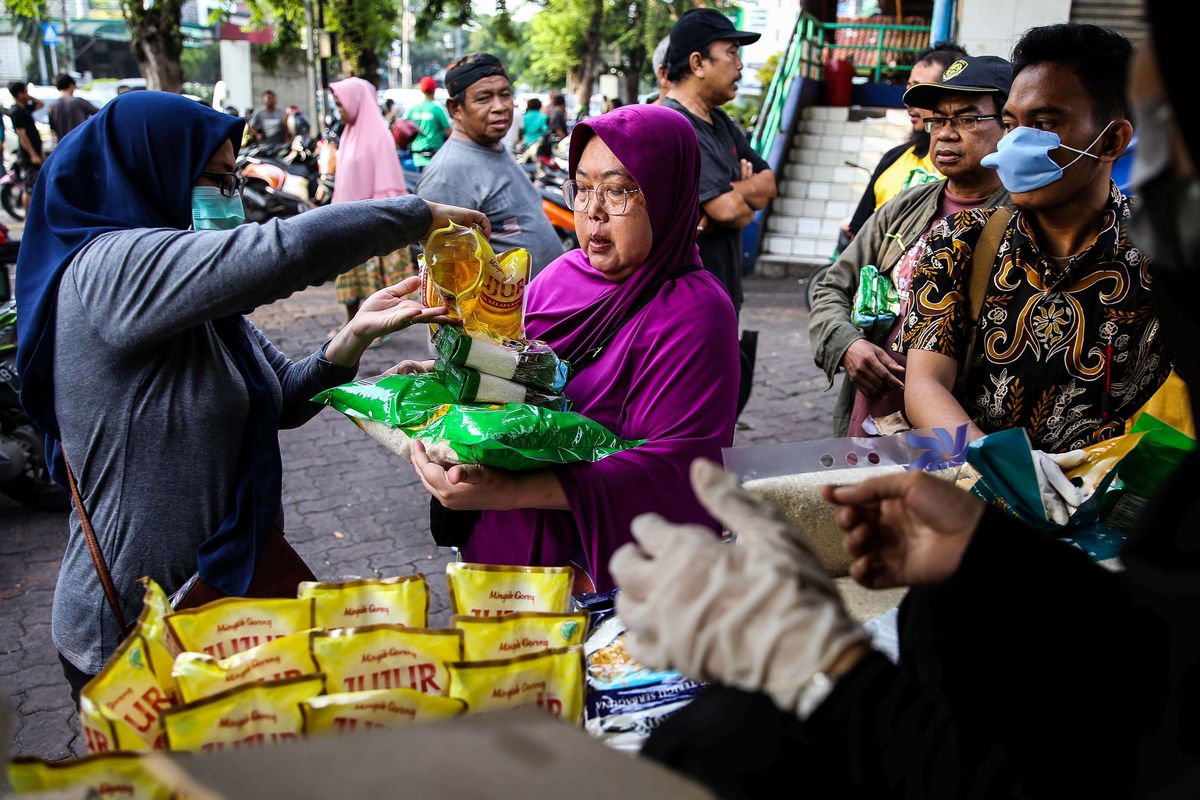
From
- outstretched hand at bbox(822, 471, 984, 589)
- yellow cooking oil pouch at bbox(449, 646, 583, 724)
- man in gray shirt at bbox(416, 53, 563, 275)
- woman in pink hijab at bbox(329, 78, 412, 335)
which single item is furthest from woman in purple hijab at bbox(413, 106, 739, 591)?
woman in pink hijab at bbox(329, 78, 412, 335)

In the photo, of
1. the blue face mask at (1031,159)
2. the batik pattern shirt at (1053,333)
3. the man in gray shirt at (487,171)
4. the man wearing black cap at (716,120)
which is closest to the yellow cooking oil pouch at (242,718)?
the batik pattern shirt at (1053,333)

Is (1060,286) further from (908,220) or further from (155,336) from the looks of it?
(155,336)

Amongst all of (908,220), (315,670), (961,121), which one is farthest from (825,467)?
(961,121)

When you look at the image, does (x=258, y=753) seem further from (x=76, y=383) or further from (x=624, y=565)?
(x=76, y=383)

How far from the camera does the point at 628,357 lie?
2262 mm

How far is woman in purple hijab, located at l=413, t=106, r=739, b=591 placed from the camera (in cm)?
214

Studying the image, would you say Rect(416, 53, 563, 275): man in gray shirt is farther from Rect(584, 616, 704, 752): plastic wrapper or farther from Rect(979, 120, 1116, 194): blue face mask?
Rect(584, 616, 704, 752): plastic wrapper

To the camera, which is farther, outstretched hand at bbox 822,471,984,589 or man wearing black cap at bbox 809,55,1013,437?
man wearing black cap at bbox 809,55,1013,437

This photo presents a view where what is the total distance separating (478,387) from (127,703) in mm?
900

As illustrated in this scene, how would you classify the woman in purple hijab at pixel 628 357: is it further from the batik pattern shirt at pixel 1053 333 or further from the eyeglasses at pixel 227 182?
the eyeglasses at pixel 227 182

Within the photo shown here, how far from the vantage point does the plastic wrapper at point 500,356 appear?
6.40 ft

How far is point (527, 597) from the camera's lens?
1579 millimetres

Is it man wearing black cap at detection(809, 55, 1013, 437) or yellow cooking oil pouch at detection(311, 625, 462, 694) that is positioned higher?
man wearing black cap at detection(809, 55, 1013, 437)

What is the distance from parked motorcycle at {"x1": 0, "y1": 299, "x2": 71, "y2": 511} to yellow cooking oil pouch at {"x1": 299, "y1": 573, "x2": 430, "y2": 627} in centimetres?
372
